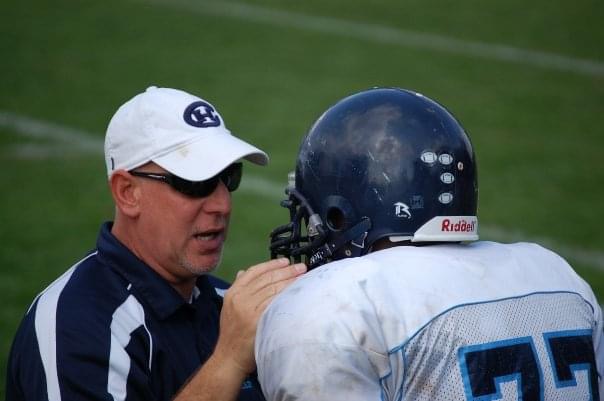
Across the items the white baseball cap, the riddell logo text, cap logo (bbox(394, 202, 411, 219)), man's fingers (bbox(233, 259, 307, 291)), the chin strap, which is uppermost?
the white baseball cap

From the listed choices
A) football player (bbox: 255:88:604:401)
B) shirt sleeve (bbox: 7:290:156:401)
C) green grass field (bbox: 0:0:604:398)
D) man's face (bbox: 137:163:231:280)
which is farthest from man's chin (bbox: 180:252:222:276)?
green grass field (bbox: 0:0:604:398)

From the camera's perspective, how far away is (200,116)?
3.50 metres

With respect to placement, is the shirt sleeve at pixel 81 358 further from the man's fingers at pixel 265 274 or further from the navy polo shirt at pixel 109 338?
the man's fingers at pixel 265 274

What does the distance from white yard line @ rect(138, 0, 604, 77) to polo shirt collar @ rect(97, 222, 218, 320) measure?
9054 millimetres

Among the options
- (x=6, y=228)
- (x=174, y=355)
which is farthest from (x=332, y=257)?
(x=6, y=228)

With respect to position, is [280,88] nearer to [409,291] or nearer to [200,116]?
[200,116]

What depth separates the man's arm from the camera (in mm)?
2797

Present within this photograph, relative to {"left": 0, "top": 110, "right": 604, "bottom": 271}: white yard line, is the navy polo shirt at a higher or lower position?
higher

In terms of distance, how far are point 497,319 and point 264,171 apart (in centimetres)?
667

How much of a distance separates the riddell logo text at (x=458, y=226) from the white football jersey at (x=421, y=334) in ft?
0.24

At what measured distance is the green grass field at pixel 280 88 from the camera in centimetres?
795

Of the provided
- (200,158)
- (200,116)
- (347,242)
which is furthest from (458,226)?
(200,116)

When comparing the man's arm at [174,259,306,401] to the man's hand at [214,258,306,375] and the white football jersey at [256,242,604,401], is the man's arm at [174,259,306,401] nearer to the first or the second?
the man's hand at [214,258,306,375]

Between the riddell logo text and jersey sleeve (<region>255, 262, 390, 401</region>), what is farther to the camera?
the riddell logo text
